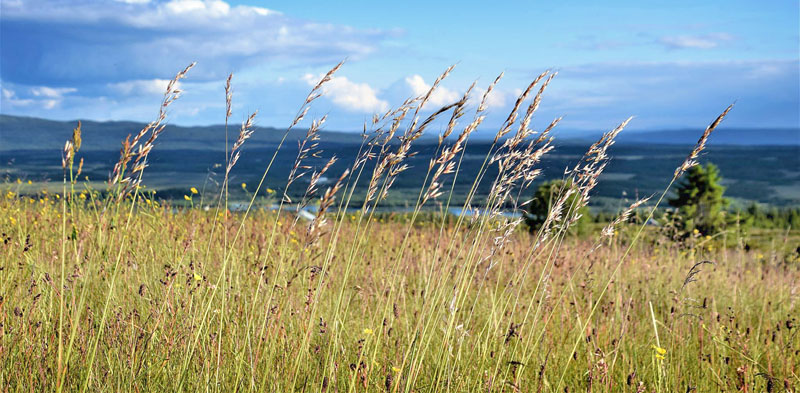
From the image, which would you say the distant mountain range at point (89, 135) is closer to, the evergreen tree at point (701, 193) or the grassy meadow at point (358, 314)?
the evergreen tree at point (701, 193)

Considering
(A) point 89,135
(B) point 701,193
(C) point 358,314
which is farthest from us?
(A) point 89,135

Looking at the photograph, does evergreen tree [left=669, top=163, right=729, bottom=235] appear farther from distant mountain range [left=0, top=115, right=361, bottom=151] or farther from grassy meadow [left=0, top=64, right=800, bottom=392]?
distant mountain range [left=0, top=115, right=361, bottom=151]

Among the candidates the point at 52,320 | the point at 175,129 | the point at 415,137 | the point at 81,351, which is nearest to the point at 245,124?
the point at 415,137

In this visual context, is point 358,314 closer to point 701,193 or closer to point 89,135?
point 701,193

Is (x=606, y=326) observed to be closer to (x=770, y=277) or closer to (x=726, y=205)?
(x=770, y=277)

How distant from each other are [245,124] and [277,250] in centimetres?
264

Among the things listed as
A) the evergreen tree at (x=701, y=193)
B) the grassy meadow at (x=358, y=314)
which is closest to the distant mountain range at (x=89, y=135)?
the evergreen tree at (x=701, y=193)

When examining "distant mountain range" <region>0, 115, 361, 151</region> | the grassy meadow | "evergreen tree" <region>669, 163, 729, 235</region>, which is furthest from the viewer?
"distant mountain range" <region>0, 115, 361, 151</region>

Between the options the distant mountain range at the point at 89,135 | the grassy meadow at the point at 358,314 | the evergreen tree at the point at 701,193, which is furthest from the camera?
the distant mountain range at the point at 89,135

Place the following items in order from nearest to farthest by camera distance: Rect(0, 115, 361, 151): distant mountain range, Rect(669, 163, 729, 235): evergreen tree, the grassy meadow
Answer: the grassy meadow < Rect(669, 163, 729, 235): evergreen tree < Rect(0, 115, 361, 151): distant mountain range

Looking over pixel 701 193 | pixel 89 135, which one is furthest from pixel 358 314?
pixel 89 135

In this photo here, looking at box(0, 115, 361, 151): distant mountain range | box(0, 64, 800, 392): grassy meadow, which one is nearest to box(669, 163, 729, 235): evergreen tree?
box(0, 64, 800, 392): grassy meadow

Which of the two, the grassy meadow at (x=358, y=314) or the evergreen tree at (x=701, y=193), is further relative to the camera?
the evergreen tree at (x=701, y=193)

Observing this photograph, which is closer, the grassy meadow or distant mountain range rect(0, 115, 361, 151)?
the grassy meadow
